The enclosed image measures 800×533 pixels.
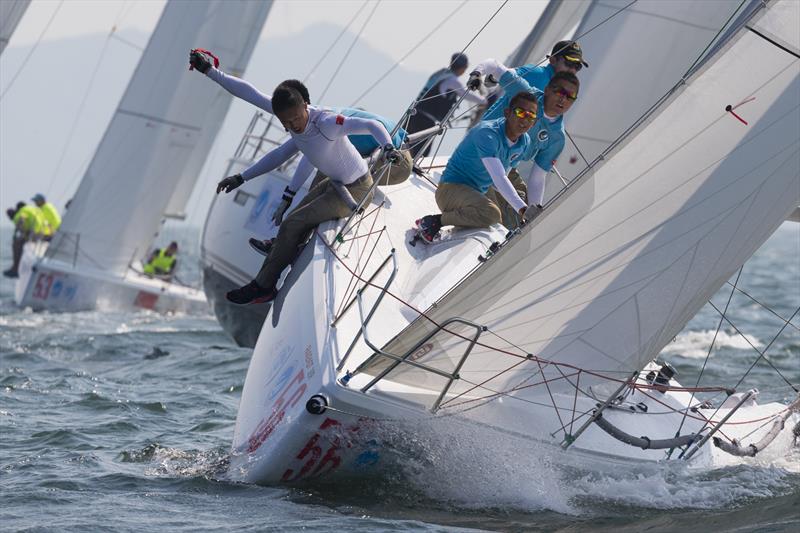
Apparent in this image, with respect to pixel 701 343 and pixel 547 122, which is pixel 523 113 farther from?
pixel 701 343

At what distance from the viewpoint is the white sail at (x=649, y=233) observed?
4871mm

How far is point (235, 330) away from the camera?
36.7 ft

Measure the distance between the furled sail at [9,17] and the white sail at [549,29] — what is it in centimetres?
515

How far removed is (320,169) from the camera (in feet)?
21.0

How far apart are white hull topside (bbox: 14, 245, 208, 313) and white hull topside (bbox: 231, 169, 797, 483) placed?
30.2 ft

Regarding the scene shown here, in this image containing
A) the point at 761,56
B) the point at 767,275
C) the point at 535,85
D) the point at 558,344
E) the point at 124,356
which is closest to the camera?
the point at 761,56

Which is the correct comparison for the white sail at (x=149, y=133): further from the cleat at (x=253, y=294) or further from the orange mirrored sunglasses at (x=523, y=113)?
the orange mirrored sunglasses at (x=523, y=113)

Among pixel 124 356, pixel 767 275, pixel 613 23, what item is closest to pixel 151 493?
pixel 613 23

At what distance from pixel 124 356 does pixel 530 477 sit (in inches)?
251

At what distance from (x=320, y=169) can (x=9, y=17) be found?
23.6 feet

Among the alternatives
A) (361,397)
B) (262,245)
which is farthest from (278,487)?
(262,245)

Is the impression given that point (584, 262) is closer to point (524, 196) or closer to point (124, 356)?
point (524, 196)

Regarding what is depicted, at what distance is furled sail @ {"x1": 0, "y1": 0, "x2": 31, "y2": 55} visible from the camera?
1220 centimetres

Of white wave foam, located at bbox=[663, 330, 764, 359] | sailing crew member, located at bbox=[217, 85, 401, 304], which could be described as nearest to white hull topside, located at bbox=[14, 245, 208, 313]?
white wave foam, located at bbox=[663, 330, 764, 359]
